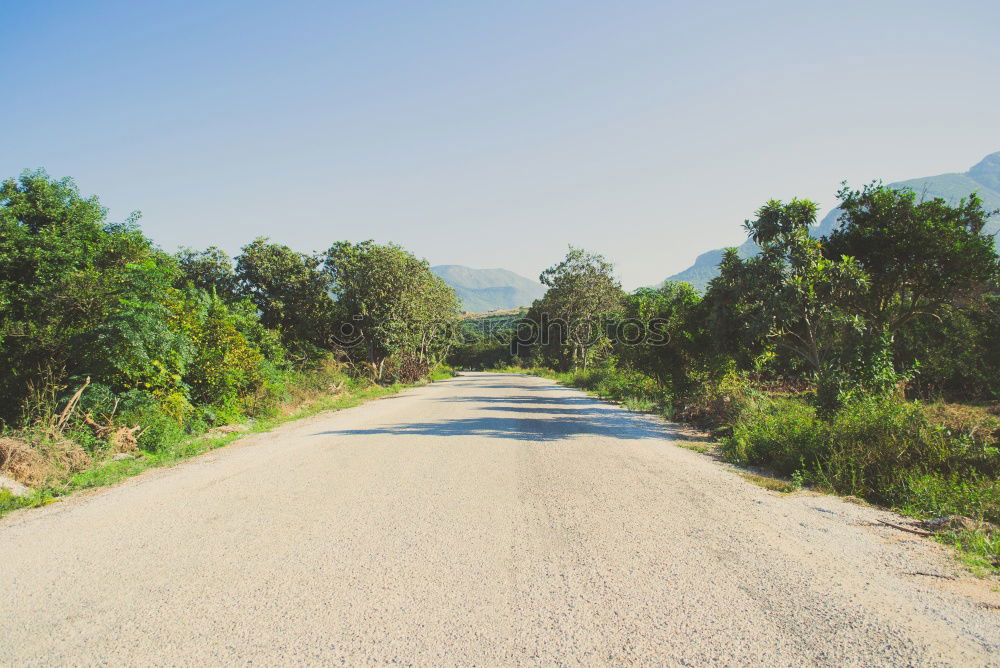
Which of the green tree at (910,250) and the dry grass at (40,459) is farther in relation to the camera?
the green tree at (910,250)

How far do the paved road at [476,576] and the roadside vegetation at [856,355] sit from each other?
106 centimetres

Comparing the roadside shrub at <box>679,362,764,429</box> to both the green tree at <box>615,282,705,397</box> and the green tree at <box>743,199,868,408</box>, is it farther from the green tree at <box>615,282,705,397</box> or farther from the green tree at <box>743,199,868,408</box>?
the green tree at <box>743,199,868,408</box>

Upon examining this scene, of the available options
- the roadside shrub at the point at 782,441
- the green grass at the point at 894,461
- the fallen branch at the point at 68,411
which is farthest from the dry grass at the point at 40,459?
the roadside shrub at the point at 782,441

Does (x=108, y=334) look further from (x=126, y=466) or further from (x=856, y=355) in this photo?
(x=856, y=355)

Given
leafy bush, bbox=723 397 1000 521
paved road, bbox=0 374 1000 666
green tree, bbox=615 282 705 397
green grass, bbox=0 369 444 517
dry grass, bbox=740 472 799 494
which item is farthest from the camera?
green tree, bbox=615 282 705 397

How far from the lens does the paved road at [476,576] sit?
9.93ft

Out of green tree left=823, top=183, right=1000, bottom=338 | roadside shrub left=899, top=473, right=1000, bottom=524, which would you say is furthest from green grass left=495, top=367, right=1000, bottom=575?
green tree left=823, top=183, right=1000, bottom=338

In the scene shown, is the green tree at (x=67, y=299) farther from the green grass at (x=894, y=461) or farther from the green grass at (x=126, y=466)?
the green grass at (x=894, y=461)

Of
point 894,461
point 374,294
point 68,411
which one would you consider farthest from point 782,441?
point 374,294

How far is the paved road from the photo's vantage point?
3025mm

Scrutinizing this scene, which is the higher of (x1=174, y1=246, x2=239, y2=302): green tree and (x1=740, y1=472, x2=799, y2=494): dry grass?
(x1=174, y1=246, x2=239, y2=302): green tree

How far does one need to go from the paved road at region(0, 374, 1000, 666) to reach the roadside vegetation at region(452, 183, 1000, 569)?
3.49ft

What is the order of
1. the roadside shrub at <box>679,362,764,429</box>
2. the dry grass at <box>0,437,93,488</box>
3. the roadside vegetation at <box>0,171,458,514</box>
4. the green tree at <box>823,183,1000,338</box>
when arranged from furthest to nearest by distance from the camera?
1. the roadside shrub at <box>679,362,764,429</box>
2. the green tree at <box>823,183,1000,338</box>
3. the roadside vegetation at <box>0,171,458,514</box>
4. the dry grass at <box>0,437,93,488</box>

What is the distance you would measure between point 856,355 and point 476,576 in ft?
28.4
